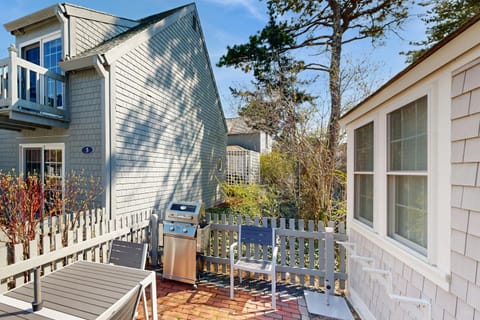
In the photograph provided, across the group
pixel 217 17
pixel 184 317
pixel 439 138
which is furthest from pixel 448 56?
pixel 217 17

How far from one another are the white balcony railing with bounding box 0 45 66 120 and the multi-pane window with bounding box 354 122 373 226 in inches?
255

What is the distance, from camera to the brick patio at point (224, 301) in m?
3.12

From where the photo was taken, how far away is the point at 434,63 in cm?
176

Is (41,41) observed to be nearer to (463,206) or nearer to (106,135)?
(106,135)

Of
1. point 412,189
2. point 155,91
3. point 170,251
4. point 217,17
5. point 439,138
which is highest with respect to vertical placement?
point 217,17

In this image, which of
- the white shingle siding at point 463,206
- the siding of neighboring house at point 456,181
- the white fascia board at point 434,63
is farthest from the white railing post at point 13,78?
the white shingle siding at point 463,206

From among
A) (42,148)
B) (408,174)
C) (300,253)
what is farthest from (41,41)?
(408,174)

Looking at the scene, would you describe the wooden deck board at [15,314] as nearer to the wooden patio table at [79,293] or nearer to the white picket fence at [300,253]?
the wooden patio table at [79,293]

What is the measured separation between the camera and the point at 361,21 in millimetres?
8117

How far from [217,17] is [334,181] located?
735cm

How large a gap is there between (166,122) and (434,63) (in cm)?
701

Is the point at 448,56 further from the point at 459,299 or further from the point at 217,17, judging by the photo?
the point at 217,17

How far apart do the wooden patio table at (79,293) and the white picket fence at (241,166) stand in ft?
33.1

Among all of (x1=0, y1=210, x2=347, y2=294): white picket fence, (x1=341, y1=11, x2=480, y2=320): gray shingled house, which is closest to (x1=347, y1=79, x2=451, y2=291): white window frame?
(x1=341, y1=11, x2=480, y2=320): gray shingled house
